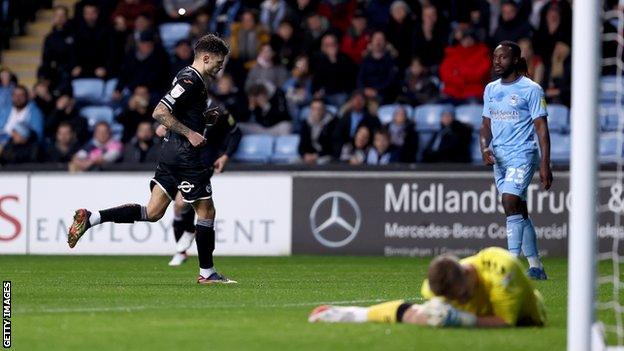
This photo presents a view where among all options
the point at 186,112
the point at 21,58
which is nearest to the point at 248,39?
the point at 21,58

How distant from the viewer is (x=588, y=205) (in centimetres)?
737

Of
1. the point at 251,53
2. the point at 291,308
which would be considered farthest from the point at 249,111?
the point at 291,308

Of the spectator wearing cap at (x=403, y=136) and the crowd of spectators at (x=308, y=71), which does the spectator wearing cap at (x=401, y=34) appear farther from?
the spectator wearing cap at (x=403, y=136)

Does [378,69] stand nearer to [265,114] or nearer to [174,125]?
[265,114]

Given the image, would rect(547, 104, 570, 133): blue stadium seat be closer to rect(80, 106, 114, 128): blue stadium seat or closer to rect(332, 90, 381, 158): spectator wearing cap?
rect(332, 90, 381, 158): spectator wearing cap

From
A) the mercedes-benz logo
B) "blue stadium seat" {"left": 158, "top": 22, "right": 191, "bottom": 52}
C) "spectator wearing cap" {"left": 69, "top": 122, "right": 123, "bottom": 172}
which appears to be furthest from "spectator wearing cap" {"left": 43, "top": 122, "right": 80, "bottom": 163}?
the mercedes-benz logo

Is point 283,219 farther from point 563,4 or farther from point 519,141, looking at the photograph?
point 519,141

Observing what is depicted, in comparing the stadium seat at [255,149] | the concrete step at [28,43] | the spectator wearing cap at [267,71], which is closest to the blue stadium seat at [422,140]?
the stadium seat at [255,149]

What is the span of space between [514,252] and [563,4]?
9.35 m

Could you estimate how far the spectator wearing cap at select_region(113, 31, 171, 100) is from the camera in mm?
23359

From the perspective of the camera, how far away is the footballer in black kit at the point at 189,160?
12.5 m

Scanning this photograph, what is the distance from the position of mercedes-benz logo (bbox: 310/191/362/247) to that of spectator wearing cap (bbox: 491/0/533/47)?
12.8 feet

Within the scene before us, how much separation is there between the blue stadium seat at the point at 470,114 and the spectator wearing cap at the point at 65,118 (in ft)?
19.1

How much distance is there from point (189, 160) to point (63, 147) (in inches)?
381
